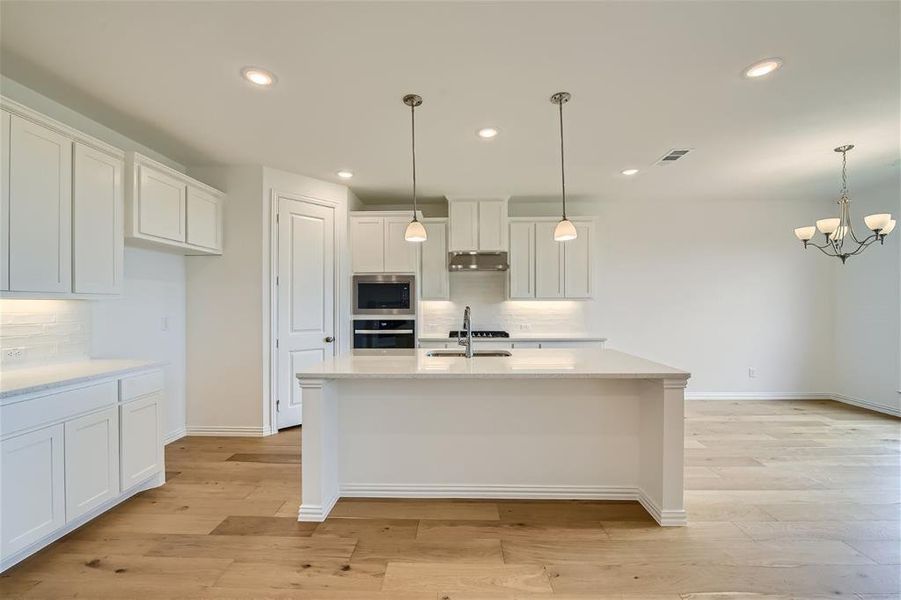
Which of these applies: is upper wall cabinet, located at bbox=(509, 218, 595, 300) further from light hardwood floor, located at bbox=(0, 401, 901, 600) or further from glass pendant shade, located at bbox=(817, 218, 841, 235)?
light hardwood floor, located at bbox=(0, 401, 901, 600)

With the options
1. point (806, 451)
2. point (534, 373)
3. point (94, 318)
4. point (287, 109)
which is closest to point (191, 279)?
point (94, 318)

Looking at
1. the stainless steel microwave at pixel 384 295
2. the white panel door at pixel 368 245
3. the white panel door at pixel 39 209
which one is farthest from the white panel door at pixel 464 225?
the white panel door at pixel 39 209

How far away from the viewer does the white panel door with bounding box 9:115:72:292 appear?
2.11m

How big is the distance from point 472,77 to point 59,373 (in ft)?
9.51

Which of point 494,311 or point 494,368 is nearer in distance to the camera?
point 494,368

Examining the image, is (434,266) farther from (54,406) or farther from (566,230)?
(54,406)

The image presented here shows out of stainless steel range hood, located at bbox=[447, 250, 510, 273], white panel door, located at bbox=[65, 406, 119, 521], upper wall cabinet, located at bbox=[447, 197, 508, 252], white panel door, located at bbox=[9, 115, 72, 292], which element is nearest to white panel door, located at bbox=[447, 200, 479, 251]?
upper wall cabinet, located at bbox=[447, 197, 508, 252]

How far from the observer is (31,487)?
1887 mm

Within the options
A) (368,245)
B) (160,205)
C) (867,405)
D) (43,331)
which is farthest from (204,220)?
(867,405)

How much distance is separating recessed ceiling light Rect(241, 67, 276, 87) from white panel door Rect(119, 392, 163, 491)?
2103 millimetres

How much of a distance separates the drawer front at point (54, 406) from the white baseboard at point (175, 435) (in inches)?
59.2

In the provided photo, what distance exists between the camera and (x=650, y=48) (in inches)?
79.7

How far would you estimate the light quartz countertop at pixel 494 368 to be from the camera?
2.20 m

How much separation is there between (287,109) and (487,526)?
2.93 meters
